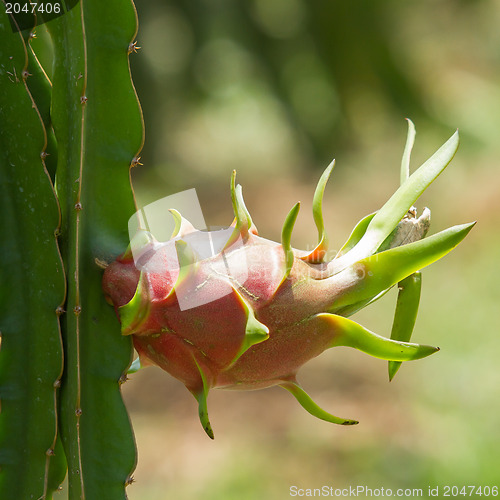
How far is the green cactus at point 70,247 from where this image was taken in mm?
569

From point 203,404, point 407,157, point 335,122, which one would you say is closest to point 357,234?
point 407,157

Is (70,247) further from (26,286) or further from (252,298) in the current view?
(252,298)

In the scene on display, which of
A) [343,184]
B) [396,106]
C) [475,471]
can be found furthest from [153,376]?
[396,106]

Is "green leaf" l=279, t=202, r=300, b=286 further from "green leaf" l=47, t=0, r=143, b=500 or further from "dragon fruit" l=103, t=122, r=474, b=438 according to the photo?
"green leaf" l=47, t=0, r=143, b=500

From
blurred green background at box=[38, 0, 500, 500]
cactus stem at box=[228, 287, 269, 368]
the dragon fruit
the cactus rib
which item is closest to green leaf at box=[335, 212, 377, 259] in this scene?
the dragon fruit

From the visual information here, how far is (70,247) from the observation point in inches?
22.5

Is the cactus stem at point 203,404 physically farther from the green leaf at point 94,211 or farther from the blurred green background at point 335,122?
the blurred green background at point 335,122

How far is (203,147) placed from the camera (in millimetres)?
5375

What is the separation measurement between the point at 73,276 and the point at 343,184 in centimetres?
445

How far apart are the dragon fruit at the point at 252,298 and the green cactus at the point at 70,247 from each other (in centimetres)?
3

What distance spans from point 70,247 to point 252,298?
0.17 metres

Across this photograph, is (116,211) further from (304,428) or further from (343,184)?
(343,184)

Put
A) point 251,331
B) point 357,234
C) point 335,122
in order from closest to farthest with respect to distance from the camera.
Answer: point 251,331 < point 357,234 < point 335,122

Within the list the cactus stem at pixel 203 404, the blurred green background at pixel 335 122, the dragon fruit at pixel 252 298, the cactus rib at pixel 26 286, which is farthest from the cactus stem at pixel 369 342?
the blurred green background at pixel 335 122
